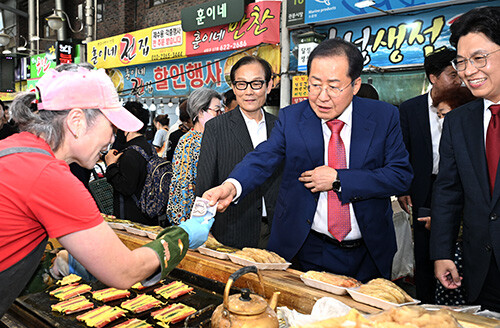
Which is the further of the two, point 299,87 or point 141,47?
point 141,47

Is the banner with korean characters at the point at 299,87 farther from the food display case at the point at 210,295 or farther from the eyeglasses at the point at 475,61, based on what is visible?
the food display case at the point at 210,295

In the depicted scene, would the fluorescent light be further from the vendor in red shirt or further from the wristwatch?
the vendor in red shirt

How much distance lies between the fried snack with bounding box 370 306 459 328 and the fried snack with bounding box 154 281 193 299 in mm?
1036

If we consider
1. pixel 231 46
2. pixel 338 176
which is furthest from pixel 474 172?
pixel 231 46

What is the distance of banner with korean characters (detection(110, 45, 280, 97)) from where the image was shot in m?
8.07

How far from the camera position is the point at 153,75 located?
10141 millimetres

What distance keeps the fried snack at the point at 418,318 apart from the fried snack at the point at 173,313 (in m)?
0.87

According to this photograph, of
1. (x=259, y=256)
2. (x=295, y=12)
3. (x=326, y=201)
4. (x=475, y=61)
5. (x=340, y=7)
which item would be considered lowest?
(x=259, y=256)

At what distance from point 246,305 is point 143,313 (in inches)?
29.7

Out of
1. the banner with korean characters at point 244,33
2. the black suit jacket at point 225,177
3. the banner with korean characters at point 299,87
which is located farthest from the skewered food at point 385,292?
the banner with korean characters at point 244,33

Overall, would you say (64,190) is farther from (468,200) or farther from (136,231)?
(468,200)

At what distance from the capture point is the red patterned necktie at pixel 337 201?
2035 millimetres

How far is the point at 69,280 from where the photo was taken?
209 centimetres

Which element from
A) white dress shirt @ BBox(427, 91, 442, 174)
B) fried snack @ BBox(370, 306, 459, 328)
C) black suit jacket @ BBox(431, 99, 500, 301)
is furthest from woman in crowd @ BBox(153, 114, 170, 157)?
fried snack @ BBox(370, 306, 459, 328)
